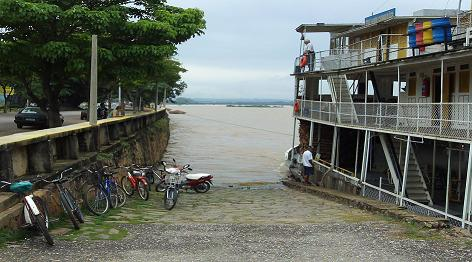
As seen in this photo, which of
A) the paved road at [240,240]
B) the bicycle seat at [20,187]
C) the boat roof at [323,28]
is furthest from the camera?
the boat roof at [323,28]

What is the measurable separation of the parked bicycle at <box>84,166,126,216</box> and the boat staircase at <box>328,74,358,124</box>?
1177cm

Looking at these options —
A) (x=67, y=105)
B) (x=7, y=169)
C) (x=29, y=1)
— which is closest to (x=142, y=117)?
(x=29, y=1)

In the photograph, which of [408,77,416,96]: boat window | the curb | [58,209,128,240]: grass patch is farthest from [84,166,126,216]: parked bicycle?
[408,77,416,96]: boat window

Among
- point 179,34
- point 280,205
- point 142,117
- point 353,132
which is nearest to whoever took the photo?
point 280,205

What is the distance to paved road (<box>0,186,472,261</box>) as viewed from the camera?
714cm

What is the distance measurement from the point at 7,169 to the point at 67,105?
69356 mm

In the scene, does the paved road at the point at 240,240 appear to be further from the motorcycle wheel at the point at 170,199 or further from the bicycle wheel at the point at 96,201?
the motorcycle wheel at the point at 170,199

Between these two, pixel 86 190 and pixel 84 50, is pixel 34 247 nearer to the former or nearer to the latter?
pixel 86 190

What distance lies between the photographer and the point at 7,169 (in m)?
8.34

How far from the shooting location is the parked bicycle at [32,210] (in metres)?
7.22

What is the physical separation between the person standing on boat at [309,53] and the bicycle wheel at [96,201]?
57.2ft

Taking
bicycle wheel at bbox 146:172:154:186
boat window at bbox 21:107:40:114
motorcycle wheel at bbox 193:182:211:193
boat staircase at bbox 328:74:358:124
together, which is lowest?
motorcycle wheel at bbox 193:182:211:193

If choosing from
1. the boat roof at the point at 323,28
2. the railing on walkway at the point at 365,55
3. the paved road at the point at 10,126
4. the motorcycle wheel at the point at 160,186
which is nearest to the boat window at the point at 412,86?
the railing on walkway at the point at 365,55

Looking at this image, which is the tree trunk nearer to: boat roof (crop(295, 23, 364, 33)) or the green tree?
the green tree
